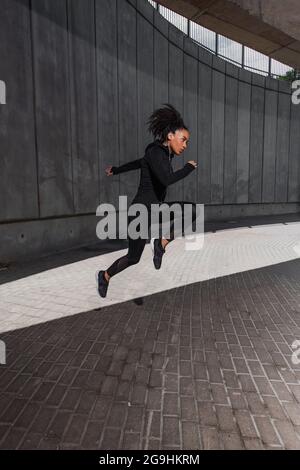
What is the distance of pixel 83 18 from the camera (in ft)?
32.6

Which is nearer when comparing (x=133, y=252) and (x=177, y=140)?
(x=177, y=140)

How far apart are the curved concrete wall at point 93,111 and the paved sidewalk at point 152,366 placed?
10.1 ft

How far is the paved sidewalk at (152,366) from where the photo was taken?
7.87ft

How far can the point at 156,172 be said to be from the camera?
4.10 meters

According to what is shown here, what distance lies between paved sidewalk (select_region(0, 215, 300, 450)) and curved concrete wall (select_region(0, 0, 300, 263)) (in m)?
3.08

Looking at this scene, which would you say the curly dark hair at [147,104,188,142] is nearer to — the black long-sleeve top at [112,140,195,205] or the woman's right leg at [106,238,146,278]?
the black long-sleeve top at [112,140,195,205]

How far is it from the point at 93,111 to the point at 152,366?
8899 millimetres

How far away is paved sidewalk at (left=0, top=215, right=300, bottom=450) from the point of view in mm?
2398

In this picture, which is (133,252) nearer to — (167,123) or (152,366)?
(152,366)

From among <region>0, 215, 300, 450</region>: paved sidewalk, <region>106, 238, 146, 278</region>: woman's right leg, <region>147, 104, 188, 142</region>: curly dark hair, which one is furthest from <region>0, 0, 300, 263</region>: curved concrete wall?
<region>147, 104, 188, 142</region>: curly dark hair

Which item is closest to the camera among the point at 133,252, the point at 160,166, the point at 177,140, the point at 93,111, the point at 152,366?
the point at 152,366

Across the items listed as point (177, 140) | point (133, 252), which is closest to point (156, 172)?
point (177, 140)

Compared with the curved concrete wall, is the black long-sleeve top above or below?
below

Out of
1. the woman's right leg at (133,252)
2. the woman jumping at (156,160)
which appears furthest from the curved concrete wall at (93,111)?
the woman jumping at (156,160)
